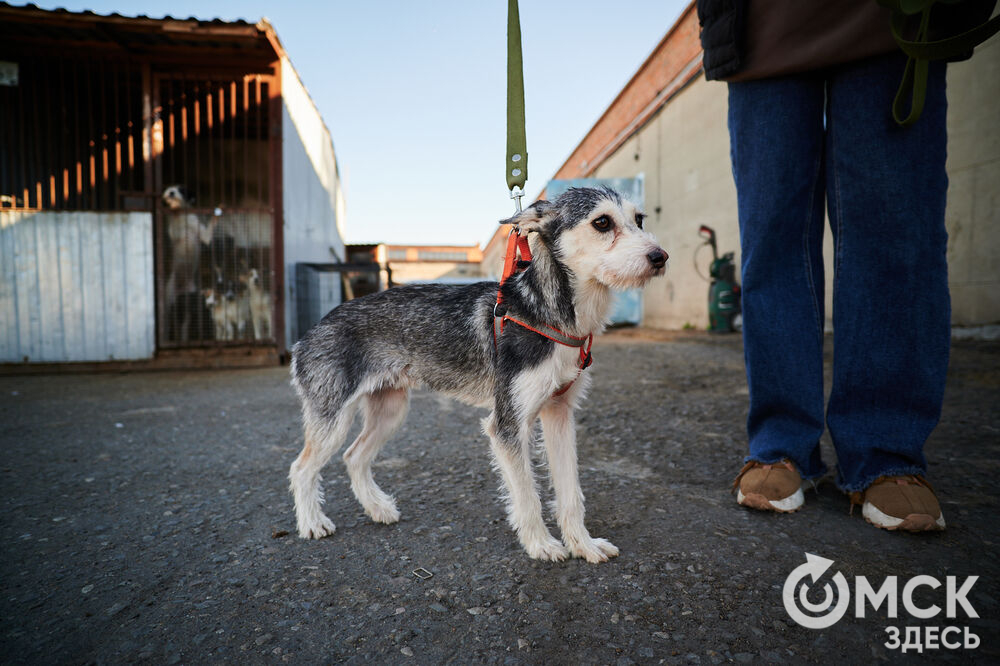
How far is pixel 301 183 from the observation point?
975 centimetres

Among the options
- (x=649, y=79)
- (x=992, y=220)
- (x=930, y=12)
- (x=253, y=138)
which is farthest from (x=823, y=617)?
(x=649, y=79)

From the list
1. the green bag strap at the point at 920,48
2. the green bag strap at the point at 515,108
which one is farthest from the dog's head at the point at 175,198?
the green bag strap at the point at 920,48

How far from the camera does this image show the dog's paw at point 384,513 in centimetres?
211

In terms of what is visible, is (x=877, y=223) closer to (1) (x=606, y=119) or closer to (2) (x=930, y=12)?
(2) (x=930, y=12)

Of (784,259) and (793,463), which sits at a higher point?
(784,259)

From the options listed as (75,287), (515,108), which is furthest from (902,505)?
(75,287)

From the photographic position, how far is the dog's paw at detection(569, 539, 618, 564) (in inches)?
68.0

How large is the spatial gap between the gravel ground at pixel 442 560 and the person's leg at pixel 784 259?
13.3 inches

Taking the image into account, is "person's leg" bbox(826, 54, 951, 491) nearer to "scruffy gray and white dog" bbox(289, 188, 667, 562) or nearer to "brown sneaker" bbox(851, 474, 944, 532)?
"brown sneaker" bbox(851, 474, 944, 532)

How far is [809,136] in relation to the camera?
206cm

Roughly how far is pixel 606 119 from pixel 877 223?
16.9 m

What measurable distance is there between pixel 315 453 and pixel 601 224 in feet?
5.15

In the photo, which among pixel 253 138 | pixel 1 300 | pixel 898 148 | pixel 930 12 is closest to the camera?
pixel 930 12

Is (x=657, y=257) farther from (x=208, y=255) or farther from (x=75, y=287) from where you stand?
(x=75, y=287)
